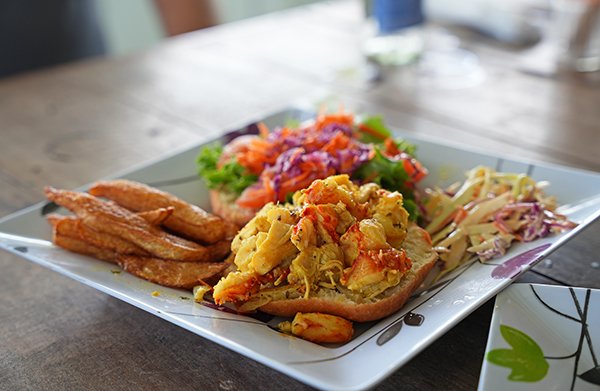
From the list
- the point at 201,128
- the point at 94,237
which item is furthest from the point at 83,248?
the point at 201,128

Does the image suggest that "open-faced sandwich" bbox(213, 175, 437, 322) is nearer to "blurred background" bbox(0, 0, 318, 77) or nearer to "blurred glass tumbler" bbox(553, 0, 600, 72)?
"blurred glass tumbler" bbox(553, 0, 600, 72)

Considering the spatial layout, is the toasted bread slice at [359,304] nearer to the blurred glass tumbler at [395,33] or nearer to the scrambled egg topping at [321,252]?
the scrambled egg topping at [321,252]

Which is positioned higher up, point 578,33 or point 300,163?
point 578,33

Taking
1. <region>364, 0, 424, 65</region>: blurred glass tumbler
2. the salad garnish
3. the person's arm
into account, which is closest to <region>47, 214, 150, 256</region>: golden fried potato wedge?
the salad garnish

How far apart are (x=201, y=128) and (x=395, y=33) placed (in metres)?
1.12

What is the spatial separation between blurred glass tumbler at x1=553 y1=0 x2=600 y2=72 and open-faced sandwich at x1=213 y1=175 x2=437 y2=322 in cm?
183

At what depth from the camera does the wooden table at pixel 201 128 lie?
1.42 m

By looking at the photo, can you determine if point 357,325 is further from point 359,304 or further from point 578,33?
point 578,33

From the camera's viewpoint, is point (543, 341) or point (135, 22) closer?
point (543, 341)

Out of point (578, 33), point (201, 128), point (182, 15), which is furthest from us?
point (182, 15)

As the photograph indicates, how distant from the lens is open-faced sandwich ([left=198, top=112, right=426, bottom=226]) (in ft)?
5.94

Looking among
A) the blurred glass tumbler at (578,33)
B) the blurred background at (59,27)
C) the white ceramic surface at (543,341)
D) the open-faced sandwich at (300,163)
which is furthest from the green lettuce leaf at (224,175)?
the blurred background at (59,27)

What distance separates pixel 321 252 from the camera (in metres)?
1.41

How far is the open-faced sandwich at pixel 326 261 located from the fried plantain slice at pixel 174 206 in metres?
0.25
